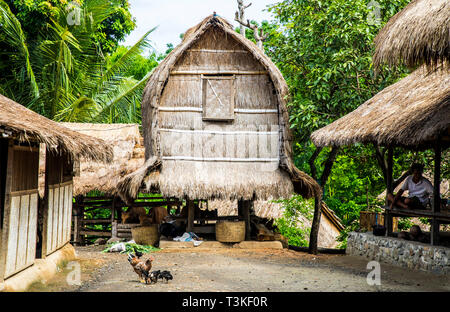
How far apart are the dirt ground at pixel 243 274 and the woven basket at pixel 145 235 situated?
1.07 metres

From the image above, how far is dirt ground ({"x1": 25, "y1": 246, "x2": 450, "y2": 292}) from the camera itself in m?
7.70

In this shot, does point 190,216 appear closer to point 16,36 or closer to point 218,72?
point 218,72

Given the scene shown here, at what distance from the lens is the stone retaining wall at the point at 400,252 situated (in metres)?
8.71

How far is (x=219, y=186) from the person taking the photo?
12.2m

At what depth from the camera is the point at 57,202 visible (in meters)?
9.59

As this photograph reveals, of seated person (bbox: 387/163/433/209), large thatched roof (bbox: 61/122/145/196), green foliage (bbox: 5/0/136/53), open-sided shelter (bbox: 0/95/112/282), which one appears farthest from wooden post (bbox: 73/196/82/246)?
seated person (bbox: 387/163/433/209)

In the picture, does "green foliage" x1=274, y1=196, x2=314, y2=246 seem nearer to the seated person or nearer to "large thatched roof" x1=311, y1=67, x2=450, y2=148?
"large thatched roof" x1=311, y1=67, x2=450, y2=148

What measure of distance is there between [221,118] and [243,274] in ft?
15.7

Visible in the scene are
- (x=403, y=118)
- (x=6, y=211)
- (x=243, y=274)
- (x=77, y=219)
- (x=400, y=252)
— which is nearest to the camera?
(x=6, y=211)

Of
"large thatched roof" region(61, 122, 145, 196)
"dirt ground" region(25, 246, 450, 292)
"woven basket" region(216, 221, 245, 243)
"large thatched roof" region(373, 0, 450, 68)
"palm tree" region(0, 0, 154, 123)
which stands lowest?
"dirt ground" region(25, 246, 450, 292)

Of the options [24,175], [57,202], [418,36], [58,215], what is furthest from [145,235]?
[418,36]

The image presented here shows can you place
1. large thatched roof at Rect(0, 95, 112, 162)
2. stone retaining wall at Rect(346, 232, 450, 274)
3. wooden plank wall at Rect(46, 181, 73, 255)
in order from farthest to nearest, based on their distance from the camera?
wooden plank wall at Rect(46, 181, 73, 255) < stone retaining wall at Rect(346, 232, 450, 274) < large thatched roof at Rect(0, 95, 112, 162)

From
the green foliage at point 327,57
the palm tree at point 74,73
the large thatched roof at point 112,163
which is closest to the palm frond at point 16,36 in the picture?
the palm tree at point 74,73

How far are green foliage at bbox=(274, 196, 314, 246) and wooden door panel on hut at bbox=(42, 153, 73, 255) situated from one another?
660 cm
